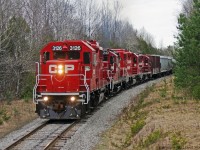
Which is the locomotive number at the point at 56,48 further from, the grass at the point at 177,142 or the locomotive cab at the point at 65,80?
the grass at the point at 177,142

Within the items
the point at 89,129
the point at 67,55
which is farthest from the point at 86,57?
the point at 89,129

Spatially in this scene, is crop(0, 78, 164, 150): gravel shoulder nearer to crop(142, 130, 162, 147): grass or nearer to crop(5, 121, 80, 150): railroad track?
crop(5, 121, 80, 150): railroad track

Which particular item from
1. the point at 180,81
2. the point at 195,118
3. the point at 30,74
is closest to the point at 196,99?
the point at 180,81

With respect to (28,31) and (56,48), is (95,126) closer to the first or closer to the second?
(56,48)

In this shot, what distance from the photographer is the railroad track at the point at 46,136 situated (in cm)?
1246

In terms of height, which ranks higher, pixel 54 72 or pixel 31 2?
pixel 31 2

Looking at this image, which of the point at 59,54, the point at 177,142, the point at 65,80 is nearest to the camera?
the point at 177,142

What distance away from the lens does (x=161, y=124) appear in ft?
43.7

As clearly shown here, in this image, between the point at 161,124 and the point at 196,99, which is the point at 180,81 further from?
the point at 161,124

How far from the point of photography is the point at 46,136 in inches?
559

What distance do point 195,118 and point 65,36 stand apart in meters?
29.8

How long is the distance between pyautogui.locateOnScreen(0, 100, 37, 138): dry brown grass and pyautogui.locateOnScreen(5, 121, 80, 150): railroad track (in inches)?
50.6

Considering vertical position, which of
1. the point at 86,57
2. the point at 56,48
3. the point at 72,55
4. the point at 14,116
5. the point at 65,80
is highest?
the point at 56,48

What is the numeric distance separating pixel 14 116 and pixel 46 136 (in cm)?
560
